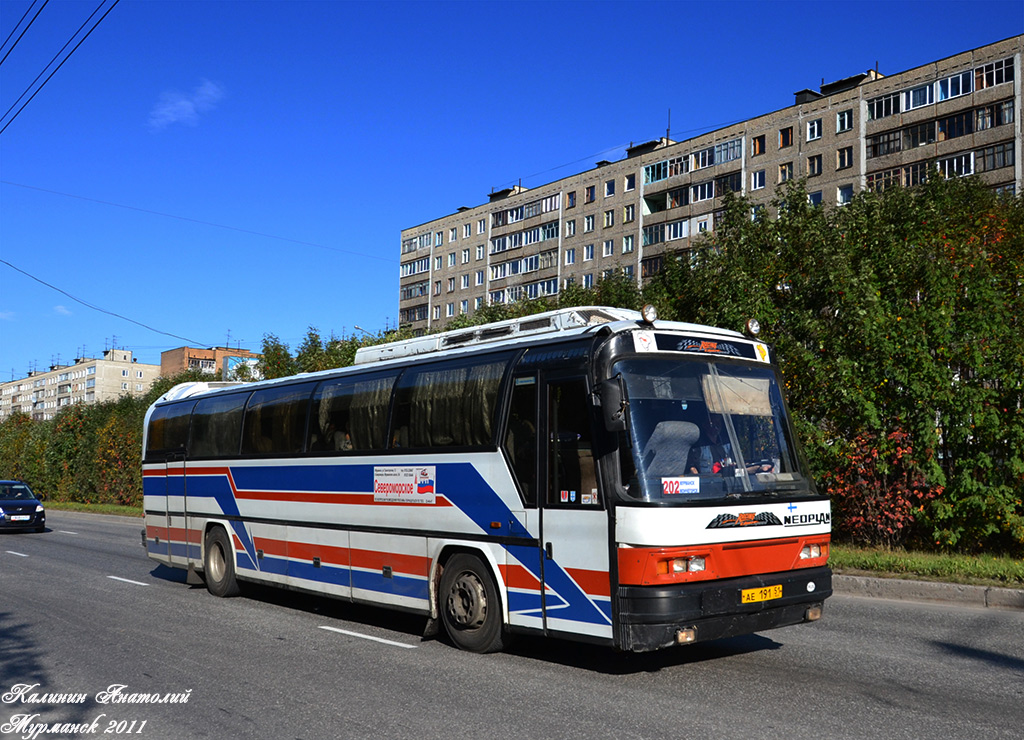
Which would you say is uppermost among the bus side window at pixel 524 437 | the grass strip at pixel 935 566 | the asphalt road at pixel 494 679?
the bus side window at pixel 524 437

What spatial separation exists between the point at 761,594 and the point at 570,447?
1.93 metres

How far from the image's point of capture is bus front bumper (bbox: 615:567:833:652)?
7.03m

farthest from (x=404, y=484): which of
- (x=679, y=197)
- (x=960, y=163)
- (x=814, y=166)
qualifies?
(x=679, y=197)

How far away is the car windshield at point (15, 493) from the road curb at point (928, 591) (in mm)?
24874

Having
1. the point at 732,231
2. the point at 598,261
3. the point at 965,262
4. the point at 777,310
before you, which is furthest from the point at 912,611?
the point at 598,261

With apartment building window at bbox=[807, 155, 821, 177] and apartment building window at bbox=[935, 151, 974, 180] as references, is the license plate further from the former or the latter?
apartment building window at bbox=[807, 155, 821, 177]

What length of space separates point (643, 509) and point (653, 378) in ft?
3.77

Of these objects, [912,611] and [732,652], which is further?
[912,611]

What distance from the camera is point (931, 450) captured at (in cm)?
1451

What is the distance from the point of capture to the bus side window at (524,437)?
26.8ft

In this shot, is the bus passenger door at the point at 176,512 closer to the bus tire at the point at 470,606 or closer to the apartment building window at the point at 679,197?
the bus tire at the point at 470,606

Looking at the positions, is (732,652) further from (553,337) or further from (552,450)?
(553,337)

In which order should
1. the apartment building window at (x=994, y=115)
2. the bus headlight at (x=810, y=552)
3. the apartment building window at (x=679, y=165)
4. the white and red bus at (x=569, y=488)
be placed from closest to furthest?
the white and red bus at (x=569, y=488) → the bus headlight at (x=810, y=552) → the apartment building window at (x=994, y=115) → the apartment building window at (x=679, y=165)

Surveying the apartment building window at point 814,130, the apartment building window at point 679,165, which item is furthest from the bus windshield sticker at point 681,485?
the apartment building window at point 679,165
